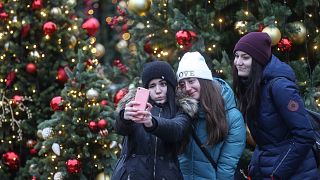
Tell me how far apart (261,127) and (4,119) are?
404 cm

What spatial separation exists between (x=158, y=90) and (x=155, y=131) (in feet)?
1.66

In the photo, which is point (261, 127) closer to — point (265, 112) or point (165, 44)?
point (265, 112)

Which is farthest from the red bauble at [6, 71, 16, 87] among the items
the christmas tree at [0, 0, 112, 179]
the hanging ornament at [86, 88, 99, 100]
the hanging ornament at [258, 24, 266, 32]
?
the hanging ornament at [258, 24, 266, 32]

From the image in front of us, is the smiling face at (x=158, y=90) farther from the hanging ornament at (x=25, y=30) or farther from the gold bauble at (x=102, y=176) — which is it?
the hanging ornament at (x=25, y=30)

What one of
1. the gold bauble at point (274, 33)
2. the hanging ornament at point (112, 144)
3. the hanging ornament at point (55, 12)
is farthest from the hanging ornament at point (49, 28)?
the gold bauble at point (274, 33)

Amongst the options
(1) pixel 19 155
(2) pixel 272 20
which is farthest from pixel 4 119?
(2) pixel 272 20

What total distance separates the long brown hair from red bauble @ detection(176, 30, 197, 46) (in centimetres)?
170

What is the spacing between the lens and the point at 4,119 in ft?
25.7

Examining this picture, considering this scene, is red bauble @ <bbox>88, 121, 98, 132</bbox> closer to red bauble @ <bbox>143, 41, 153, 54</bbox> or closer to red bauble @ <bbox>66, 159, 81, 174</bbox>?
red bauble @ <bbox>66, 159, 81, 174</bbox>

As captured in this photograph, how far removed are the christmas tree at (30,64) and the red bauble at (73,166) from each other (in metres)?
0.97

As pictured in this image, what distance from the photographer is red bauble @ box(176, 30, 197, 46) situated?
670 centimetres

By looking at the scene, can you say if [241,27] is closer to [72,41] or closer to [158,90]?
[158,90]

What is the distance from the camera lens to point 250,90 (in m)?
4.84

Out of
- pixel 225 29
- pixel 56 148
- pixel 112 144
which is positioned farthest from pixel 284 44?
pixel 56 148
